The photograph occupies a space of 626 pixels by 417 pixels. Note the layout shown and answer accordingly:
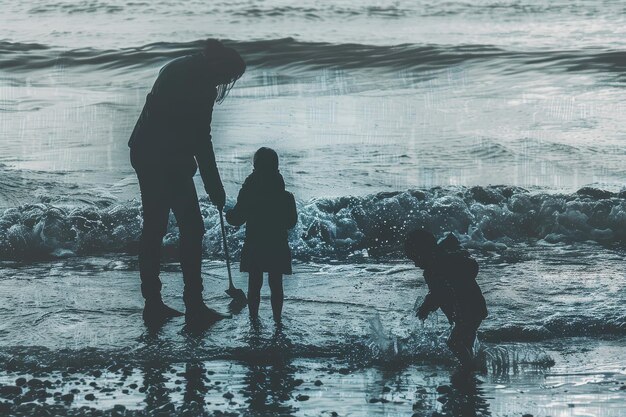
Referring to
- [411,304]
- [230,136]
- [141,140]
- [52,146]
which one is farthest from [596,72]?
[141,140]

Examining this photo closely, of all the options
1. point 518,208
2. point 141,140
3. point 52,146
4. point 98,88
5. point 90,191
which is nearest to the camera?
point 141,140

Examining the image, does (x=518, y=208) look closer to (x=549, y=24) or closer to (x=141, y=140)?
(x=141, y=140)

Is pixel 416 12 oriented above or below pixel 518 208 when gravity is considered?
above

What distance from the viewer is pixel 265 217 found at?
7426 mm

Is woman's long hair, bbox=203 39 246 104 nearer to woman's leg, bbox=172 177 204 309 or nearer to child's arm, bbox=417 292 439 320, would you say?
woman's leg, bbox=172 177 204 309

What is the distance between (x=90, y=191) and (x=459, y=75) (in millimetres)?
10927

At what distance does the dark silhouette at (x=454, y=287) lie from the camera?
6.49 meters

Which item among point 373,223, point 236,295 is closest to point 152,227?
point 236,295

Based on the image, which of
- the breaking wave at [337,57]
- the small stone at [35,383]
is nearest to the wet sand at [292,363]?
the small stone at [35,383]

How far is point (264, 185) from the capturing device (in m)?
7.43

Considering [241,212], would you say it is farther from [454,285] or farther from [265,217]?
A: [454,285]

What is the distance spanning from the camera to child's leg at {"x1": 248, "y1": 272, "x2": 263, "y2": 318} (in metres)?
7.57

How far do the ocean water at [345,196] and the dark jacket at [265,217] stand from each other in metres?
0.54

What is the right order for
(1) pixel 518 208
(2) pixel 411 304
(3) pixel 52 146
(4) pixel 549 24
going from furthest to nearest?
1. (4) pixel 549 24
2. (3) pixel 52 146
3. (1) pixel 518 208
4. (2) pixel 411 304
